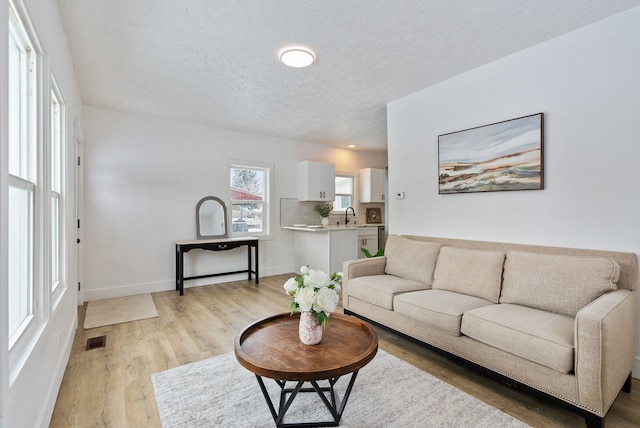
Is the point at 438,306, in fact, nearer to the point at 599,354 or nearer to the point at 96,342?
the point at 599,354

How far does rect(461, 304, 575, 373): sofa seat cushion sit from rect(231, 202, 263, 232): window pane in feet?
13.2

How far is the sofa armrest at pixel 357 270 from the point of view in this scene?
3.20 meters

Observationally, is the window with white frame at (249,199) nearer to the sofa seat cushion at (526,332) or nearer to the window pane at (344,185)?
the window pane at (344,185)

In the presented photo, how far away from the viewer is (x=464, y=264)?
8.73 feet

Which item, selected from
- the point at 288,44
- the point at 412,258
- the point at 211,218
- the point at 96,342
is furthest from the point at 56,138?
the point at 412,258

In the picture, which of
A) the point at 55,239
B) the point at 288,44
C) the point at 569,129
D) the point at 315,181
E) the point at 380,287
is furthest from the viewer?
the point at 315,181

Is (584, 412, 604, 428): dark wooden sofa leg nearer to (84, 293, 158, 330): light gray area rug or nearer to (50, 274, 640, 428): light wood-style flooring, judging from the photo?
(50, 274, 640, 428): light wood-style flooring

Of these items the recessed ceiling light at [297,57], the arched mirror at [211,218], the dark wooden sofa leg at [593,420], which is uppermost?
the recessed ceiling light at [297,57]

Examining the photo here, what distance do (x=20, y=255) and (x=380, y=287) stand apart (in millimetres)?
2445

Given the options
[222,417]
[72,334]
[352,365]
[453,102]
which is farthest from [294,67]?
[72,334]

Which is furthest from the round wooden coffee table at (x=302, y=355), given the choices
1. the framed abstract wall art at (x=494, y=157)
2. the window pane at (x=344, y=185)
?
the window pane at (x=344, y=185)

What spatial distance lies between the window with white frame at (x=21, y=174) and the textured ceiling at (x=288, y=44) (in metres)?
0.81

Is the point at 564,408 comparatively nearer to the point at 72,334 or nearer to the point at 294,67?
the point at 294,67

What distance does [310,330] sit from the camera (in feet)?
5.53
